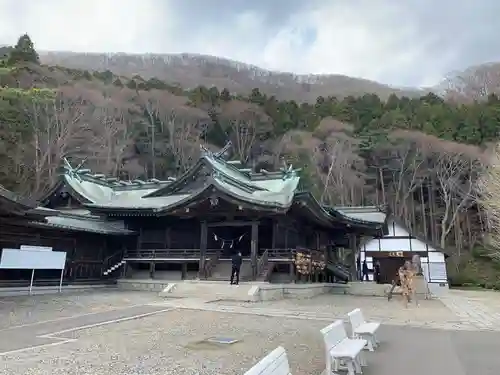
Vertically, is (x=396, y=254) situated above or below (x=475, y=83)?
below

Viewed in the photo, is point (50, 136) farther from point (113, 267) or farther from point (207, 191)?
point (207, 191)

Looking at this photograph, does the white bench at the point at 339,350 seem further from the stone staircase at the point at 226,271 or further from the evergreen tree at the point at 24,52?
the evergreen tree at the point at 24,52

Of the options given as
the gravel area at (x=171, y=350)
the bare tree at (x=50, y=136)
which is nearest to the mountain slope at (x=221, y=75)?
the bare tree at (x=50, y=136)

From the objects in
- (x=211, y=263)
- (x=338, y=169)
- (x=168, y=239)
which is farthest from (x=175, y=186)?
(x=338, y=169)

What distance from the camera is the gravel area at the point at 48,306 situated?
413 inches

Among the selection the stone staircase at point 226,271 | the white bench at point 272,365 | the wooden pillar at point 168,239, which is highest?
the wooden pillar at point 168,239

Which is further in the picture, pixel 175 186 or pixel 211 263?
pixel 175 186

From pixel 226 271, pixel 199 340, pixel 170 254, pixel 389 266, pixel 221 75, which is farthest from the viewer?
pixel 221 75

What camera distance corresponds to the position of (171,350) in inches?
276

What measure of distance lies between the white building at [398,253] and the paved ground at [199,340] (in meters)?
18.8

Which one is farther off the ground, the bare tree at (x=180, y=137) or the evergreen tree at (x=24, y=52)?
the evergreen tree at (x=24, y=52)

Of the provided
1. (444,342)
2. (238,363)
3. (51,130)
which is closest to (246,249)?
(444,342)

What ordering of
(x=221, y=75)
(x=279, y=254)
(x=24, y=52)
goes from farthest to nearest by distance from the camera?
(x=221, y=75)
(x=24, y=52)
(x=279, y=254)

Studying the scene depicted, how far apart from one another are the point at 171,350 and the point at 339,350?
9.85 feet
